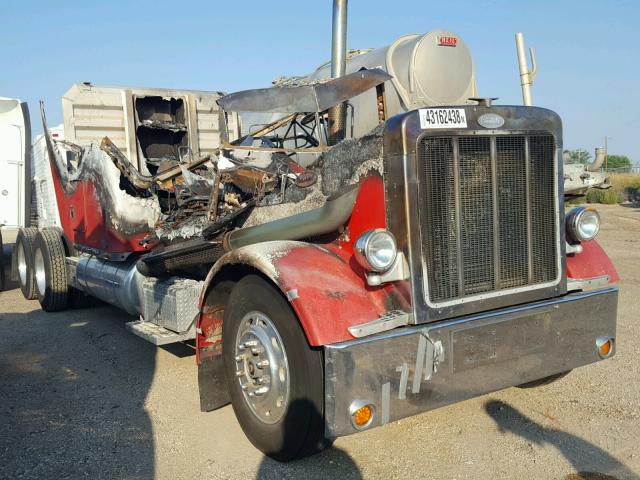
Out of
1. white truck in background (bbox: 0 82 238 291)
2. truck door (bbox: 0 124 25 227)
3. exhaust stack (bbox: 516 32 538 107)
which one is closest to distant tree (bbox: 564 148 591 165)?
→ exhaust stack (bbox: 516 32 538 107)

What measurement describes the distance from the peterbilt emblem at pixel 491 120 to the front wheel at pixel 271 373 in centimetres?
150

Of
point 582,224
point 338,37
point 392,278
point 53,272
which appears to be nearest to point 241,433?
point 392,278

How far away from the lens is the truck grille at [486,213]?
3.41 metres

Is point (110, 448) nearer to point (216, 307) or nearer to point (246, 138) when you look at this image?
point (216, 307)

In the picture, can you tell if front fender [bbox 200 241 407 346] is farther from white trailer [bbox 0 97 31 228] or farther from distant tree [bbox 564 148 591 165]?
white trailer [bbox 0 97 31 228]

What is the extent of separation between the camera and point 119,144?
7.77 metres

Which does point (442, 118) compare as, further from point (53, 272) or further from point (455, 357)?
point (53, 272)

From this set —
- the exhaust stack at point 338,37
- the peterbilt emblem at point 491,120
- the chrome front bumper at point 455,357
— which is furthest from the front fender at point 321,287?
the exhaust stack at point 338,37

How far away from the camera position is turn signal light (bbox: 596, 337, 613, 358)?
3906mm

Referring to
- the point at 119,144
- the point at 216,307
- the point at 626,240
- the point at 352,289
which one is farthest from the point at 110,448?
the point at 626,240

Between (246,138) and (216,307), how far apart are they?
2203 millimetres

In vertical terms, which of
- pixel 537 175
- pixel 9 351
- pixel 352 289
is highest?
pixel 537 175

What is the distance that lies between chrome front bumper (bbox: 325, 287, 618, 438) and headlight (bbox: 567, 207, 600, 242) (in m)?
0.41

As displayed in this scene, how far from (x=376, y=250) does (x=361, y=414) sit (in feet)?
2.75
